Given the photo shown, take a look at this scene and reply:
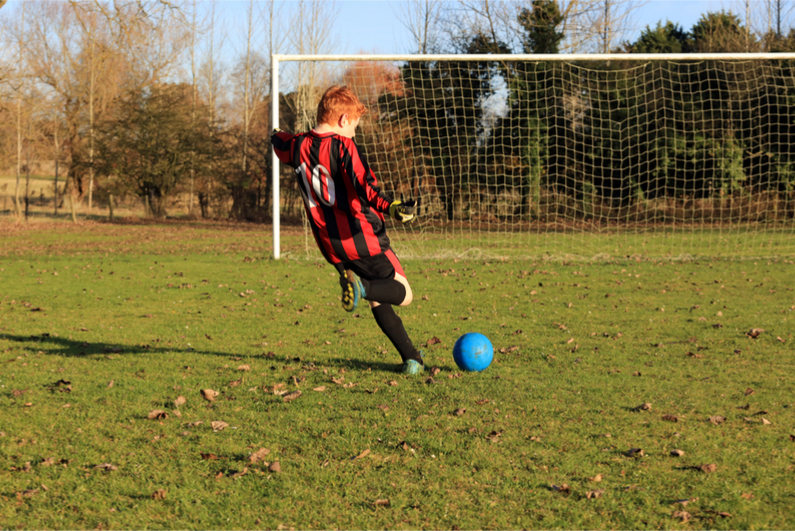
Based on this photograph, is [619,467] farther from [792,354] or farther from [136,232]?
[136,232]

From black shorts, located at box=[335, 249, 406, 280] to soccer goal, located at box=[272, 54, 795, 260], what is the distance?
11.9 m

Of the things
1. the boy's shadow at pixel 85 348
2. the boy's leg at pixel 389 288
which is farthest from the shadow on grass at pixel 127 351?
the boy's leg at pixel 389 288

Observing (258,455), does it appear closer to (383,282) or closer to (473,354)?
(383,282)

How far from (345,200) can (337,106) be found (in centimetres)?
67

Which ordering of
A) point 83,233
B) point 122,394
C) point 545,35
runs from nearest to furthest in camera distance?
point 122,394, point 83,233, point 545,35

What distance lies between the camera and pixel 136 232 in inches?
952

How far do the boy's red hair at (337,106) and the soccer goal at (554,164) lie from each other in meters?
12.2

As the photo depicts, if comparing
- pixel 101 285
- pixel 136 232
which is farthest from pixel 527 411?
pixel 136 232

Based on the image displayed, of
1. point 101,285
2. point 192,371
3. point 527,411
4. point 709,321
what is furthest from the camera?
point 101,285

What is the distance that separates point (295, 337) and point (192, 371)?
5.18ft

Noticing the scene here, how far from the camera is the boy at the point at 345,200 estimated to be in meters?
4.58

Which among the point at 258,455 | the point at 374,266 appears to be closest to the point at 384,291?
the point at 374,266

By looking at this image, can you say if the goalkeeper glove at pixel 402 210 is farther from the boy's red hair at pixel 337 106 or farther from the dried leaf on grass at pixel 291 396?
the dried leaf on grass at pixel 291 396

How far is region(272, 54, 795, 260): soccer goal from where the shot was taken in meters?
19.6
